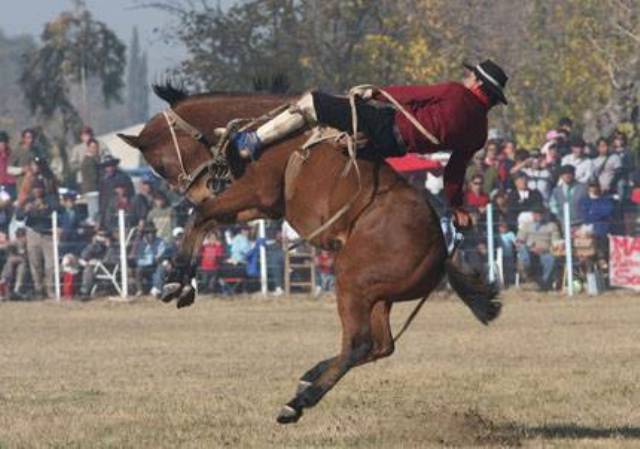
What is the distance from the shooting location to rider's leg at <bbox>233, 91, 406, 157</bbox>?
11023 mm

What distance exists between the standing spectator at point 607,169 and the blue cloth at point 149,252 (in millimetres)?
6493

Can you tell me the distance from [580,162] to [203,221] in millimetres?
17447

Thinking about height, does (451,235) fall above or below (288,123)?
below

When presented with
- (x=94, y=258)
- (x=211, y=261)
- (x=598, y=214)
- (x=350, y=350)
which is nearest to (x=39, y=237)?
(x=94, y=258)

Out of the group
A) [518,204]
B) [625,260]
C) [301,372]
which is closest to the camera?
[301,372]

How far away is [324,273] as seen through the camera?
28250 millimetres

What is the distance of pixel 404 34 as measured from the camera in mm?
44156


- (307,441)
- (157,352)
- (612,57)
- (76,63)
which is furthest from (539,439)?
(76,63)

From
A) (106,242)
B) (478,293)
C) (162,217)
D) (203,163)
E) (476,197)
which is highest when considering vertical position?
(203,163)

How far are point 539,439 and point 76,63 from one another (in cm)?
4906

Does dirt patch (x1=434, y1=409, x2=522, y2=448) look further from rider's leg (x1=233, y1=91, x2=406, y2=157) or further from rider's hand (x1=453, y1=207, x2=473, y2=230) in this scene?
rider's leg (x1=233, y1=91, x2=406, y2=157)

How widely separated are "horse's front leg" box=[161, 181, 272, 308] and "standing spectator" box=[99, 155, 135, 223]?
17873mm

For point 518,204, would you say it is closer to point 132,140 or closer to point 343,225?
point 132,140

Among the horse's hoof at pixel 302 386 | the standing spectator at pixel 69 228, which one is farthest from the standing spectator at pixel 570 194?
the horse's hoof at pixel 302 386
